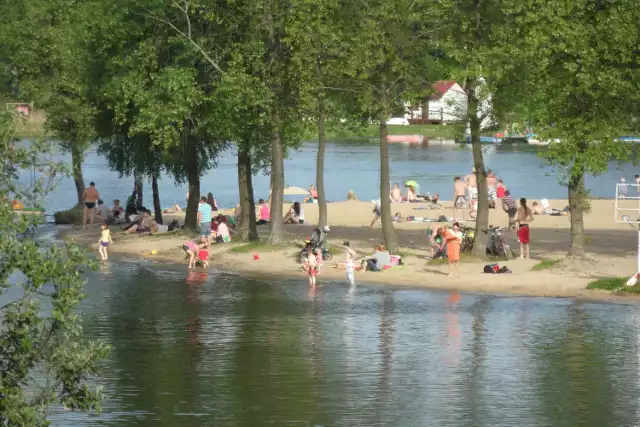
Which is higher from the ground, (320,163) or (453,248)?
(320,163)

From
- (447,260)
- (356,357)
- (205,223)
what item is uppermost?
(205,223)

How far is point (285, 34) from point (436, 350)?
1681 cm

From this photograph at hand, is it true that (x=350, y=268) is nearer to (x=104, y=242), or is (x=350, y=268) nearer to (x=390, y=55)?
(x=390, y=55)

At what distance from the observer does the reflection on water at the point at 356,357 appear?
68.5ft

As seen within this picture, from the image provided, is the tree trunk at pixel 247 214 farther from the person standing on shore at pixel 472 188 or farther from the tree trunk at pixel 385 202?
the person standing on shore at pixel 472 188

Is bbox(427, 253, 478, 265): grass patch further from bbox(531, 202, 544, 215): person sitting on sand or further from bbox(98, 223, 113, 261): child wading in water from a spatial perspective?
bbox(531, 202, 544, 215): person sitting on sand

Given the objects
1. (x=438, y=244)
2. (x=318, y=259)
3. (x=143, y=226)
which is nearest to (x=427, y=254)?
(x=438, y=244)

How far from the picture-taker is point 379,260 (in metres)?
37.4

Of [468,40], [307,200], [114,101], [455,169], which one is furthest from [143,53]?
[455,169]

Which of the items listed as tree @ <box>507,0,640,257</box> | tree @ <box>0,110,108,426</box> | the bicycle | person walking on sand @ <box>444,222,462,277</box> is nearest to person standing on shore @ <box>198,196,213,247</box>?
person walking on sand @ <box>444,222,462,277</box>

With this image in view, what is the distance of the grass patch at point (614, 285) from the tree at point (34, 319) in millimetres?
21216

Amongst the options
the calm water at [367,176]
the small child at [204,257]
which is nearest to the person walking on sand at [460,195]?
the calm water at [367,176]

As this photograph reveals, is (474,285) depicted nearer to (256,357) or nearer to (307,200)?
(256,357)

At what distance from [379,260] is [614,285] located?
7312 mm
